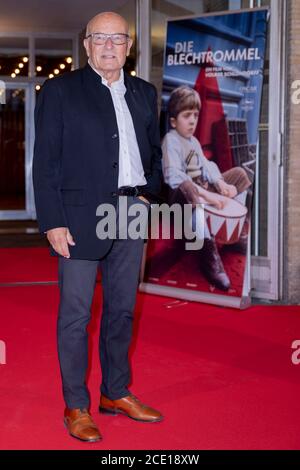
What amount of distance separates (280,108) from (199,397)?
2815mm

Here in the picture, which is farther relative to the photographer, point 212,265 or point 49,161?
point 212,265

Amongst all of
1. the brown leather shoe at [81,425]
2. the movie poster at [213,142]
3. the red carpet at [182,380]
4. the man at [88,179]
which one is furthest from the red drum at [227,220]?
the brown leather shoe at [81,425]

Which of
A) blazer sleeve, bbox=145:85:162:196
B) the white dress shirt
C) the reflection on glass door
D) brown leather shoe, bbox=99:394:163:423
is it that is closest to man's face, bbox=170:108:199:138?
blazer sleeve, bbox=145:85:162:196

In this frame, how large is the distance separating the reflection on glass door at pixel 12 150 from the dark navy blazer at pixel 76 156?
10.3 meters

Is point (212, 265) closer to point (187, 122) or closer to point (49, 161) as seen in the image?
point (187, 122)

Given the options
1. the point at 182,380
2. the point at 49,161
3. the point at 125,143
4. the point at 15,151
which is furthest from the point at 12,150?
the point at 49,161

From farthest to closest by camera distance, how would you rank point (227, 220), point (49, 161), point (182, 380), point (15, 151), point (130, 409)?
point (15, 151) → point (227, 220) → point (182, 380) → point (130, 409) → point (49, 161)

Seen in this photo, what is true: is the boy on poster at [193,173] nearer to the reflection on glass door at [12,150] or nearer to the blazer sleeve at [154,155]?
the blazer sleeve at [154,155]

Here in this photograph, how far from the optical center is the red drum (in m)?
5.32

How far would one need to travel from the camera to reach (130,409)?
9.69 feet

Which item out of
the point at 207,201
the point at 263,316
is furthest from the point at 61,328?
the point at 207,201

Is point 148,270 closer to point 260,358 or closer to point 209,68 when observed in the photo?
point 209,68

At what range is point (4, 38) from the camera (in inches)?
486

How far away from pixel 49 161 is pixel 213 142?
9.66 feet
